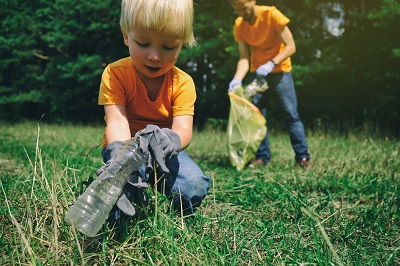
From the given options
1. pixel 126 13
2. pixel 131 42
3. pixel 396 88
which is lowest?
pixel 396 88

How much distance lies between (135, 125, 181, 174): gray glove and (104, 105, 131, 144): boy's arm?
Result: 0.30 meters

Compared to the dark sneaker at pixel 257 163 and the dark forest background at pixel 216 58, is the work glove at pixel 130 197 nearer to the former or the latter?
the dark sneaker at pixel 257 163

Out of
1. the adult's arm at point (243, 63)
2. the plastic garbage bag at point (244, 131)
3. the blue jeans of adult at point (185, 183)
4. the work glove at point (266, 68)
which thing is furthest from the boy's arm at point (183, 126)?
the adult's arm at point (243, 63)

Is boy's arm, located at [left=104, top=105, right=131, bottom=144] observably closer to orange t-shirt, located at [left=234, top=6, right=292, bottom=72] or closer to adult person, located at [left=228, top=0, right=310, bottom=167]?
adult person, located at [left=228, top=0, right=310, bottom=167]

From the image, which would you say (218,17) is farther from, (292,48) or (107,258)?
(107,258)

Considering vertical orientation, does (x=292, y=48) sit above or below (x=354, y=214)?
above

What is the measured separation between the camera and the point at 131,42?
69.6 inches

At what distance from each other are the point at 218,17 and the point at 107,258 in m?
9.88

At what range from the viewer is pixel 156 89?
2.03 m

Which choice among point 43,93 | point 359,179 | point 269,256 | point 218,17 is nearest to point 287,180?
point 359,179

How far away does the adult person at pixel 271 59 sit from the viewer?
3.91 meters

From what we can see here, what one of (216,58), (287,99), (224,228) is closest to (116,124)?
(224,228)

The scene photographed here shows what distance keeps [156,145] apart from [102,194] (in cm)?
27

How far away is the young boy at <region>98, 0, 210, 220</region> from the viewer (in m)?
1.69
